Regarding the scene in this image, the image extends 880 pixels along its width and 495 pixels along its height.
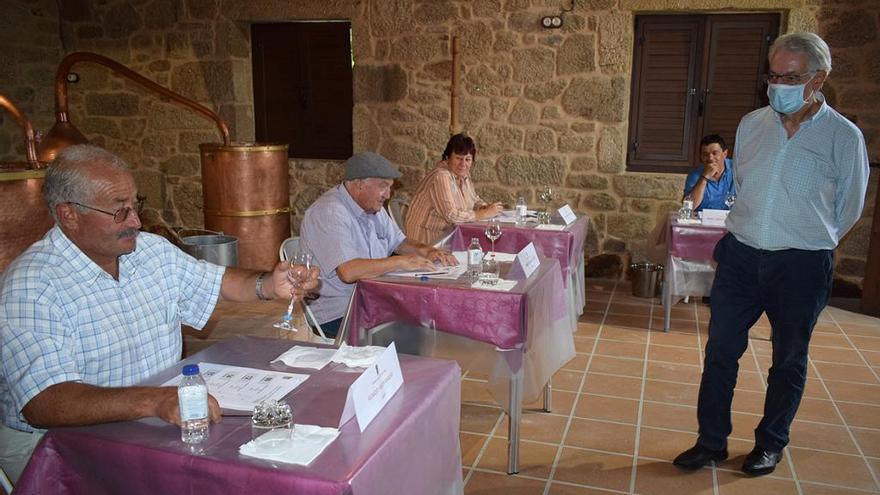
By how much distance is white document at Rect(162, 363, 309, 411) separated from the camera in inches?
62.2

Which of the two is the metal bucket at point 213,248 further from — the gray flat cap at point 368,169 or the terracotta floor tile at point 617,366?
the terracotta floor tile at point 617,366

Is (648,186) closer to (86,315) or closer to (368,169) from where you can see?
(368,169)

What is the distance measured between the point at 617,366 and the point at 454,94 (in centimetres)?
316

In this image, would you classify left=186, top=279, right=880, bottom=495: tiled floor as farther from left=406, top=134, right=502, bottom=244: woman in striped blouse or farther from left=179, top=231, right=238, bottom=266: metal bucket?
left=406, top=134, right=502, bottom=244: woman in striped blouse

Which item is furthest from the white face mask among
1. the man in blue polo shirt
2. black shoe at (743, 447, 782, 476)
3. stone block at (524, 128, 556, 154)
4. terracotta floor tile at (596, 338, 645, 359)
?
stone block at (524, 128, 556, 154)

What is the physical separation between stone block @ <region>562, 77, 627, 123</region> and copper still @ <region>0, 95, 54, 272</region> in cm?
417

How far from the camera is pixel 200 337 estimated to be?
432 cm

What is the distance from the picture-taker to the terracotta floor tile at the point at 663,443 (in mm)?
2902

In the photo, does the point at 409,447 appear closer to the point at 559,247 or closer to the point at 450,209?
the point at 559,247

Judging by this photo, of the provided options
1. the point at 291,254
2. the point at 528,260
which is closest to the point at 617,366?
the point at 528,260

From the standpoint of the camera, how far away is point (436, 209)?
14.6ft

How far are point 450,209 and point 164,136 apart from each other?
4128 mm

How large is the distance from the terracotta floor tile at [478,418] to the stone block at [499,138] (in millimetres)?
3259

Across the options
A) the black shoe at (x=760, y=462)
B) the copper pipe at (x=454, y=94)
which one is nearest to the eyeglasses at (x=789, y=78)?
the black shoe at (x=760, y=462)
